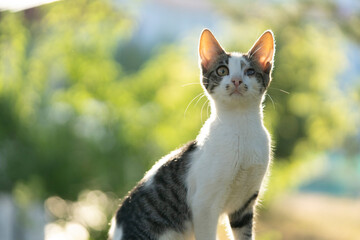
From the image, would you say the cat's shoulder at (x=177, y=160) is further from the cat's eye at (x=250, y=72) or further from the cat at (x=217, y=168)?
the cat's eye at (x=250, y=72)

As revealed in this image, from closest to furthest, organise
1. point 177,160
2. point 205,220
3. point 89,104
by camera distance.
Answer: point 205,220
point 177,160
point 89,104

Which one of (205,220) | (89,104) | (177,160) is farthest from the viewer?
(89,104)

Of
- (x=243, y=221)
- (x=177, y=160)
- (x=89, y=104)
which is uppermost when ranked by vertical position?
(x=89, y=104)

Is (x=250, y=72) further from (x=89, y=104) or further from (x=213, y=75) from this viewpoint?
(x=89, y=104)

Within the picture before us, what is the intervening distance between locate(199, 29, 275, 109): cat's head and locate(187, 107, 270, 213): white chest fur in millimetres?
52

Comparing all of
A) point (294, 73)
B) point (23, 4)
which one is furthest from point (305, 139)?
point (23, 4)

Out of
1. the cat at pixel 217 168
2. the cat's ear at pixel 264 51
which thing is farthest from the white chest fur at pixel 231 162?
the cat's ear at pixel 264 51

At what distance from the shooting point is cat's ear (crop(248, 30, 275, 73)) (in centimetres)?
111

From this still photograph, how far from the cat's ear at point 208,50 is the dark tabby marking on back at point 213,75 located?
13mm

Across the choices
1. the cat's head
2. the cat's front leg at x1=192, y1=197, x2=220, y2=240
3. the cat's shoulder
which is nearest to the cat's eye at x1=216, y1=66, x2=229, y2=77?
the cat's head

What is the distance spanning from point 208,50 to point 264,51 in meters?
0.14

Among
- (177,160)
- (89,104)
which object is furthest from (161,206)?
(89,104)

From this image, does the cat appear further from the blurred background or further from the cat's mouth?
the blurred background

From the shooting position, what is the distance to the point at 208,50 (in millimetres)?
1157
